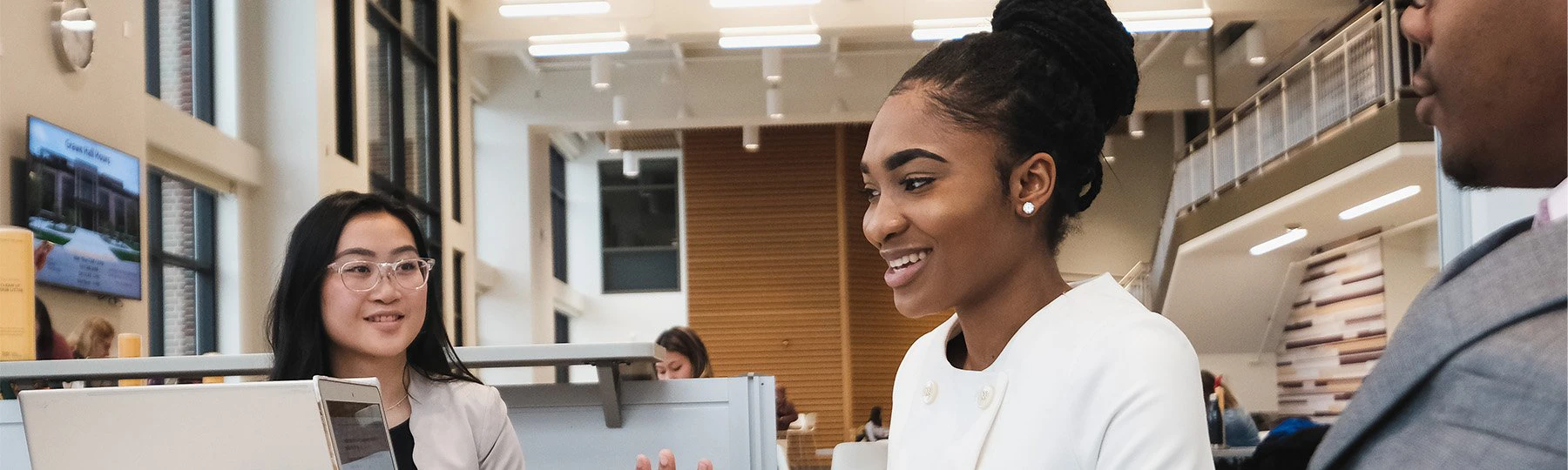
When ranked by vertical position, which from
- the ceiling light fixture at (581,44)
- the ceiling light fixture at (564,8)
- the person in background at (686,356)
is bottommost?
the person in background at (686,356)

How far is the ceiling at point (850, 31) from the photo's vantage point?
1125 centimetres

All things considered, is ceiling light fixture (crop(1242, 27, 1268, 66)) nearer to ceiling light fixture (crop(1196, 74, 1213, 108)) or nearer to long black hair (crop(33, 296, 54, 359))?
ceiling light fixture (crop(1196, 74, 1213, 108))

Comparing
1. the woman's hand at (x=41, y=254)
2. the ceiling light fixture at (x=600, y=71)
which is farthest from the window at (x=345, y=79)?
the woman's hand at (x=41, y=254)

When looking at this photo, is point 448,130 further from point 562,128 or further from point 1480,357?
point 1480,357

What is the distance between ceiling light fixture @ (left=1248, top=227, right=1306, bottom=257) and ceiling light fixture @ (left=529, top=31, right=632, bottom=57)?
6.58m

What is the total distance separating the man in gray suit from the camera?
1.67 ft

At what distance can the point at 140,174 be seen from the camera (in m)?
6.56

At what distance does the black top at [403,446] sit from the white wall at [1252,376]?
14.9 metres

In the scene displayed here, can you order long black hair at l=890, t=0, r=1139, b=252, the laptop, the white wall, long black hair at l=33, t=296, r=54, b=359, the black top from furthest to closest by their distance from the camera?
the white wall
long black hair at l=33, t=296, r=54, b=359
the black top
the laptop
long black hair at l=890, t=0, r=1139, b=252

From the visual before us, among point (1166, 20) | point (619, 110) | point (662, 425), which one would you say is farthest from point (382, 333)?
point (619, 110)

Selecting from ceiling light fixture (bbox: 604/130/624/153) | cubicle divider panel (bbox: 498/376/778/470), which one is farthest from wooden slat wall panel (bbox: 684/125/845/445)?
cubicle divider panel (bbox: 498/376/778/470)

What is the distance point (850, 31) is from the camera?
11.6 metres

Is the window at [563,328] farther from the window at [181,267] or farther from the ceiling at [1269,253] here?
the window at [181,267]

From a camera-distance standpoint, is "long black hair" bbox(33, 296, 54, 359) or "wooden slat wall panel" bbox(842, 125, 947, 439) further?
"wooden slat wall panel" bbox(842, 125, 947, 439)
